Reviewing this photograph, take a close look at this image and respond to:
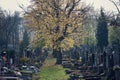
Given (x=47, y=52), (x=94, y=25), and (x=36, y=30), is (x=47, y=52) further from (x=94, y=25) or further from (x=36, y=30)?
(x=36, y=30)

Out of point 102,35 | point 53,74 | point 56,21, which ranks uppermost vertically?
point 56,21

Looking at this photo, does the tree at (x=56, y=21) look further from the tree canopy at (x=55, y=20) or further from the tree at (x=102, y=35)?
the tree at (x=102, y=35)

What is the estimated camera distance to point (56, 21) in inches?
1716

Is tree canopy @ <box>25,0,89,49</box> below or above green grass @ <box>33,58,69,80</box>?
above

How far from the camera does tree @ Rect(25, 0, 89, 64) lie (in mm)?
43719

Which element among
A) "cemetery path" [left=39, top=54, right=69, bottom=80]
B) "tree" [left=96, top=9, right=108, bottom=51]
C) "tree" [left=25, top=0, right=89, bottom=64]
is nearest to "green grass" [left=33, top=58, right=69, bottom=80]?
"cemetery path" [left=39, top=54, right=69, bottom=80]

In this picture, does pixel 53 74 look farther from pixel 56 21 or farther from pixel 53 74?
pixel 56 21

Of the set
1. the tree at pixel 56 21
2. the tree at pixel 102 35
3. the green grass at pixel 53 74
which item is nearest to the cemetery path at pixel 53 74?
the green grass at pixel 53 74

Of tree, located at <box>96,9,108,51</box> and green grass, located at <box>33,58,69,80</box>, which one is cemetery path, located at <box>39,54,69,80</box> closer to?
green grass, located at <box>33,58,69,80</box>

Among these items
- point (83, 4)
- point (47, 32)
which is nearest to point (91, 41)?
point (83, 4)

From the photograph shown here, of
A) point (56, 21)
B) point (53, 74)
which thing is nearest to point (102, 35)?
point (56, 21)

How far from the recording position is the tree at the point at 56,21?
143 ft

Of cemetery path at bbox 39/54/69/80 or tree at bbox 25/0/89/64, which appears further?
tree at bbox 25/0/89/64

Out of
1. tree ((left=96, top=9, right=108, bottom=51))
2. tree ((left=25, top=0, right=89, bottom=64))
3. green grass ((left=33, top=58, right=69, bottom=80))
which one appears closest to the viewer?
green grass ((left=33, top=58, right=69, bottom=80))
